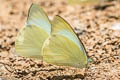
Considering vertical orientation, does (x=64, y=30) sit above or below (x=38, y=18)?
below

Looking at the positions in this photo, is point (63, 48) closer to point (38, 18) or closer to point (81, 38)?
point (38, 18)

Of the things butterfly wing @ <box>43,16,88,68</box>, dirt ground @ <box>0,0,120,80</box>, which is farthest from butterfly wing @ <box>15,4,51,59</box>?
butterfly wing @ <box>43,16,88,68</box>

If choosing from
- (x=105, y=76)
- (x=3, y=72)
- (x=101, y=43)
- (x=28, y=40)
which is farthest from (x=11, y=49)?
(x=105, y=76)

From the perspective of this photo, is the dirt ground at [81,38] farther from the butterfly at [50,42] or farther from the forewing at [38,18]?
the forewing at [38,18]

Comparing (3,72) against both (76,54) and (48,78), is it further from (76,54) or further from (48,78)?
(76,54)

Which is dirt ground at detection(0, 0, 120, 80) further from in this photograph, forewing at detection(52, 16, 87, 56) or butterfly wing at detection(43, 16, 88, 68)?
forewing at detection(52, 16, 87, 56)

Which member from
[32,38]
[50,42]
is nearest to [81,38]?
[32,38]

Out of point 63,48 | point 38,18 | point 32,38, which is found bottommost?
point 63,48
